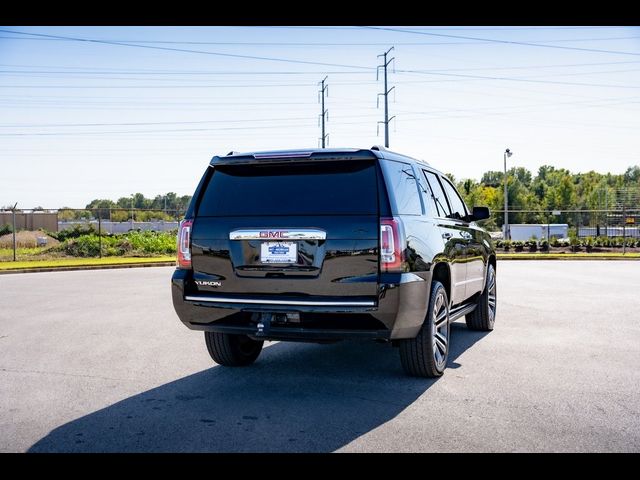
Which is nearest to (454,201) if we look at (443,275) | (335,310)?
(443,275)

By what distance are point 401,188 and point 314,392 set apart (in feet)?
6.50

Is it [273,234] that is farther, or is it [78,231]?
[78,231]

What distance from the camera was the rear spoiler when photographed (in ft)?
19.0

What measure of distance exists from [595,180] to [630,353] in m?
155

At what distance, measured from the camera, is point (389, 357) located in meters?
7.42

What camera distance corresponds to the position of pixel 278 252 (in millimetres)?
5676

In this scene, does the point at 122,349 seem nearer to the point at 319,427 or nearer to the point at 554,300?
the point at 319,427

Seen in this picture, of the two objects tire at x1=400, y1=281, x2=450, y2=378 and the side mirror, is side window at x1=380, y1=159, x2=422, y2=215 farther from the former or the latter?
the side mirror

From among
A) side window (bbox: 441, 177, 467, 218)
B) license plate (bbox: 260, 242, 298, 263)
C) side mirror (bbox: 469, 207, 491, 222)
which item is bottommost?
license plate (bbox: 260, 242, 298, 263)

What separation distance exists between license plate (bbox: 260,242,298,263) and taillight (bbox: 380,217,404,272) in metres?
0.73

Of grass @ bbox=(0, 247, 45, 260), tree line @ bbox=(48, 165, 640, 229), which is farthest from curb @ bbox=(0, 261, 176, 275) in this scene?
tree line @ bbox=(48, 165, 640, 229)

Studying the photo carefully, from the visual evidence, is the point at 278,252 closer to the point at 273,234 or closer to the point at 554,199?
the point at 273,234
